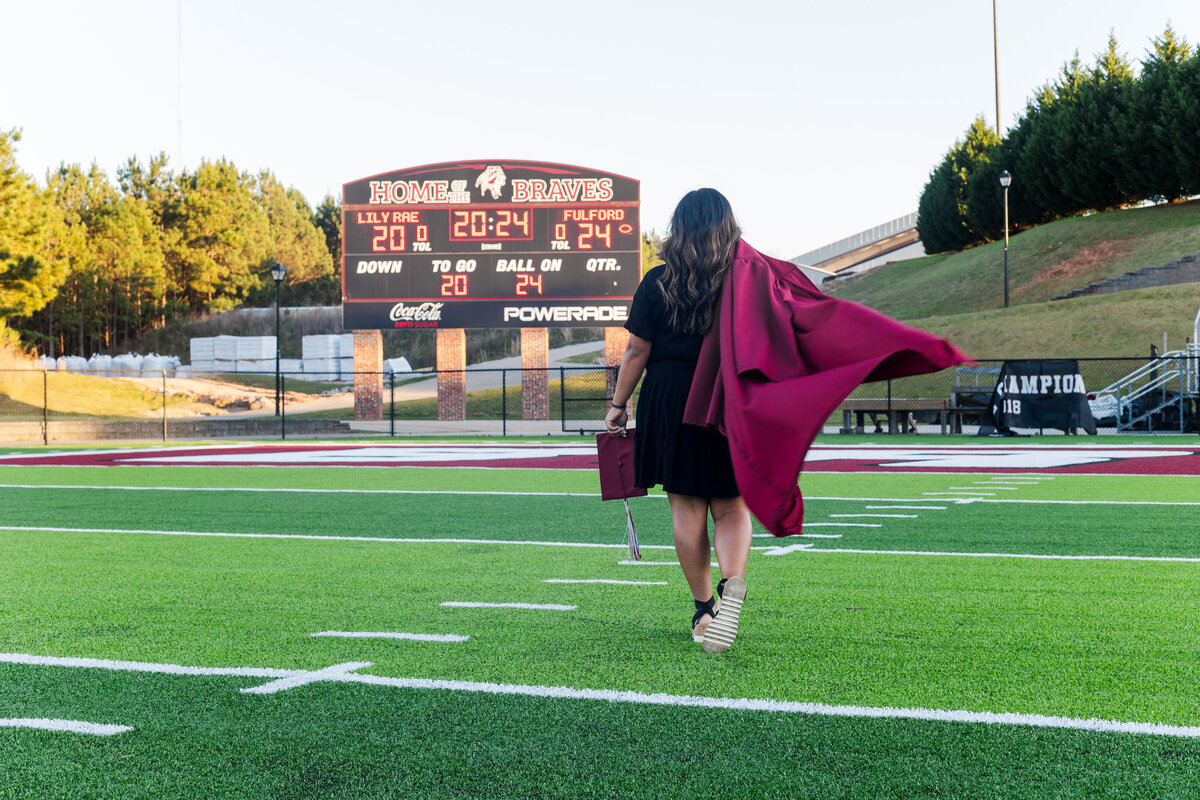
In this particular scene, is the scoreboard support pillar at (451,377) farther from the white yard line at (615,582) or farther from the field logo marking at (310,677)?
the field logo marking at (310,677)

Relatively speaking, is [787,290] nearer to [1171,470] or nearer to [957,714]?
[957,714]

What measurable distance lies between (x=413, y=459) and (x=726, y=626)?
12.9 m

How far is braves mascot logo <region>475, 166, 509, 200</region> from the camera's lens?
3178cm

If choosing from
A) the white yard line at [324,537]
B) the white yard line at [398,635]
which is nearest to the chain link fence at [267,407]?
the white yard line at [324,537]

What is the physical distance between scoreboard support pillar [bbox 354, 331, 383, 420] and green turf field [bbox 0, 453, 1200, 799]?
25816 mm

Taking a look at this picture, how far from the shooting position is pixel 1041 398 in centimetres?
2034

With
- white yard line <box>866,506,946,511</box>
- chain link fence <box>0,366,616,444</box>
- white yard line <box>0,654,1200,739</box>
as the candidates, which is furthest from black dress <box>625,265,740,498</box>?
A: chain link fence <box>0,366,616,444</box>

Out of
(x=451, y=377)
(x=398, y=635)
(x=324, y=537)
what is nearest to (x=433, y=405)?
(x=451, y=377)

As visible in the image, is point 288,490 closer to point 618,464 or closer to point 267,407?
point 618,464

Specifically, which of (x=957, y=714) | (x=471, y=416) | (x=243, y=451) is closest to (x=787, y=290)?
(x=957, y=714)

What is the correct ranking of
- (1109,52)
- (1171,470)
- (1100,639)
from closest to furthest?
1. (1100,639)
2. (1171,470)
3. (1109,52)

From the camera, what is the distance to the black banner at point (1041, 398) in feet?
65.6

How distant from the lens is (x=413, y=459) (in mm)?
16359

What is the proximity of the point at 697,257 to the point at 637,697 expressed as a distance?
5.38 ft
